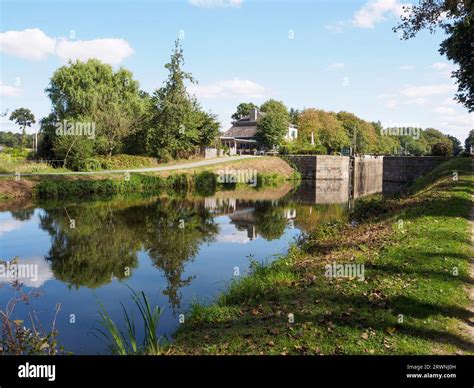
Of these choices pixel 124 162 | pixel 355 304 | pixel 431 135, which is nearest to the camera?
pixel 355 304

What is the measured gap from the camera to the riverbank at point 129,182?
1067 inches

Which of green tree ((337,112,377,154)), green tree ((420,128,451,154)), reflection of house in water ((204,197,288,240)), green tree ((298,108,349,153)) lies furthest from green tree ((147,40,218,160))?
green tree ((420,128,451,154))

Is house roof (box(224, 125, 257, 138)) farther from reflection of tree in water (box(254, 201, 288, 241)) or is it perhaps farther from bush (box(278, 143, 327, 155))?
reflection of tree in water (box(254, 201, 288, 241))

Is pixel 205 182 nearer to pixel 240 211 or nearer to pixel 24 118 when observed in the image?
pixel 240 211

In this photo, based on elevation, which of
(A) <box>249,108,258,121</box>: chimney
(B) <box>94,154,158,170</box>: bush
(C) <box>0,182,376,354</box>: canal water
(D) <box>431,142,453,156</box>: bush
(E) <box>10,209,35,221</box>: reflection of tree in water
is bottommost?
(C) <box>0,182,376,354</box>: canal water

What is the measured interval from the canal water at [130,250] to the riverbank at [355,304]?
1338 mm

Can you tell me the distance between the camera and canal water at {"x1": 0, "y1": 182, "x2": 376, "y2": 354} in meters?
9.28

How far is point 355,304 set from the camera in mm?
7156

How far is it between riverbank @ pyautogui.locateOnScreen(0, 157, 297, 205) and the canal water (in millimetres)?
3295

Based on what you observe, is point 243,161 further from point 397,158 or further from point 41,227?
point 41,227

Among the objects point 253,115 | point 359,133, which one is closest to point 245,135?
point 253,115

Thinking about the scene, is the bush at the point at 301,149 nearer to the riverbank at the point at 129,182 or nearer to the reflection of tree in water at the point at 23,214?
the riverbank at the point at 129,182

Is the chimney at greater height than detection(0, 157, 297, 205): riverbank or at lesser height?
greater

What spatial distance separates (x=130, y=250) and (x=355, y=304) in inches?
371
